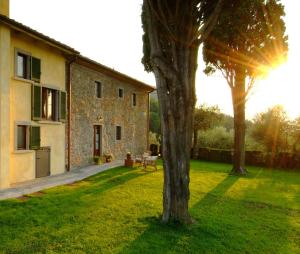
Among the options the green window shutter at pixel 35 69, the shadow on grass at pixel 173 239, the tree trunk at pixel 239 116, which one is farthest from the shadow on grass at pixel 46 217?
the tree trunk at pixel 239 116

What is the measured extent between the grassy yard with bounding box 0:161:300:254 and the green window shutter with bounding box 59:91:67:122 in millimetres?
3931

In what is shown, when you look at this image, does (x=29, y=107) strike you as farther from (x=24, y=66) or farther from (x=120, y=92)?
(x=120, y=92)

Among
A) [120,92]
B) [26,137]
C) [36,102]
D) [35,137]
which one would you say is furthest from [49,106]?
[120,92]

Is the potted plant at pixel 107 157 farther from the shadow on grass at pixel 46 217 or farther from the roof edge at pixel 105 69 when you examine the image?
the shadow on grass at pixel 46 217

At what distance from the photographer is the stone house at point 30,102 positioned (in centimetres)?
1054

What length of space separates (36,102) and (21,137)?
5.10ft

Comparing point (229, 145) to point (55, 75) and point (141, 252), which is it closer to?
point (55, 75)

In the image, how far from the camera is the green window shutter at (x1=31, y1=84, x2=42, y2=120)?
488 inches

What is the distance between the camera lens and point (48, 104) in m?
13.9

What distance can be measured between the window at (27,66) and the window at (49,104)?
42.8 inches

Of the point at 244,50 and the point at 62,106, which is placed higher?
the point at 244,50

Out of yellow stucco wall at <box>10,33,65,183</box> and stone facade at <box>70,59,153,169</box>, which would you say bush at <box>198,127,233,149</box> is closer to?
stone facade at <box>70,59,153,169</box>

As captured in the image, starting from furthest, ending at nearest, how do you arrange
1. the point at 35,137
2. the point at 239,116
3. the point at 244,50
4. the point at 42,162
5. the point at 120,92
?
the point at 120,92 < the point at 239,116 < the point at 244,50 < the point at 42,162 < the point at 35,137

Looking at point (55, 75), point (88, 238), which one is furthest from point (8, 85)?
point (88, 238)
